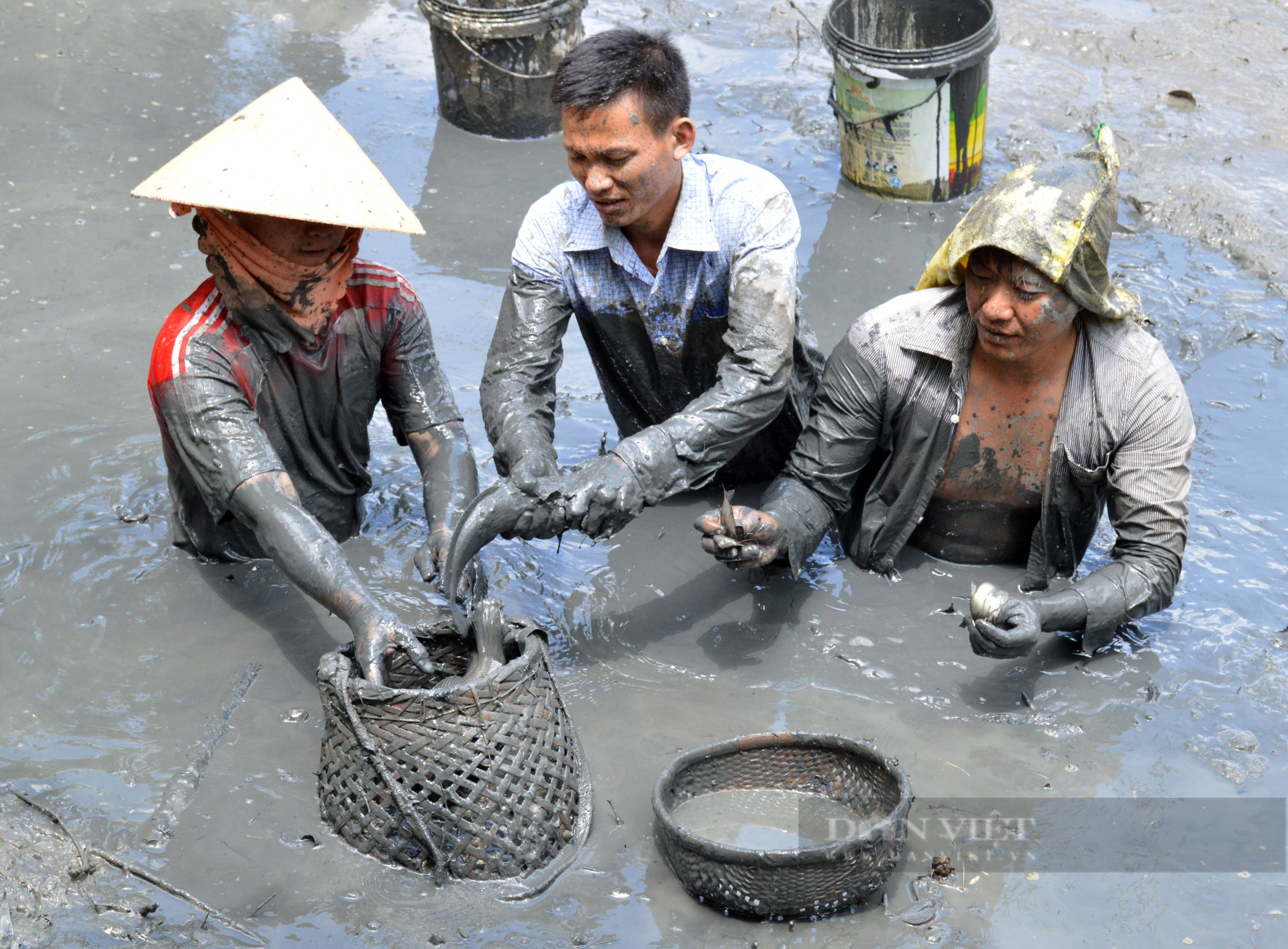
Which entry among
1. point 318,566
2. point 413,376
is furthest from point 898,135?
point 318,566

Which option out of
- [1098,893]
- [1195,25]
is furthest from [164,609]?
[1195,25]

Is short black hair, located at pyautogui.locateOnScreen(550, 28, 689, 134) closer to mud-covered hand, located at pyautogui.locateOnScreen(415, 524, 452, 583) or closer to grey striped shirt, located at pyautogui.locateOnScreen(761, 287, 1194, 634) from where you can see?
grey striped shirt, located at pyautogui.locateOnScreen(761, 287, 1194, 634)

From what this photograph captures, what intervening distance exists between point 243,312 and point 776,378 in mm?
1588

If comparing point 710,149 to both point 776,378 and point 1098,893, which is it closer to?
point 776,378

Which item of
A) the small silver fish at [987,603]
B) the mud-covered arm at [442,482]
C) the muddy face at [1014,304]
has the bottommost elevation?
the small silver fish at [987,603]

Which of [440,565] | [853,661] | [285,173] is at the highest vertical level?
[285,173]

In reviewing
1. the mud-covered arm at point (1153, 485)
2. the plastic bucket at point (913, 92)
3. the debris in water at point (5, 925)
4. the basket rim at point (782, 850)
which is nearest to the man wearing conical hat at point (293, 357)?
the basket rim at point (782, 850)

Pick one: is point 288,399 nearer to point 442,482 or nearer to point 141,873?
point 442,482

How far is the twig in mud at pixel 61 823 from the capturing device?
3102mm

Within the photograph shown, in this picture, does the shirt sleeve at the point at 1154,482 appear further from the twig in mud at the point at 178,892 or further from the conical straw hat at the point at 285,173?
the twig in mud at the point at 178,892

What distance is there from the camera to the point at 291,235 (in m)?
3.51

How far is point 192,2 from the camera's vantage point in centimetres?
857

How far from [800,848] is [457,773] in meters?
0.82

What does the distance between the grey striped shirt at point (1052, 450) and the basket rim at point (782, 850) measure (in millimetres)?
714
